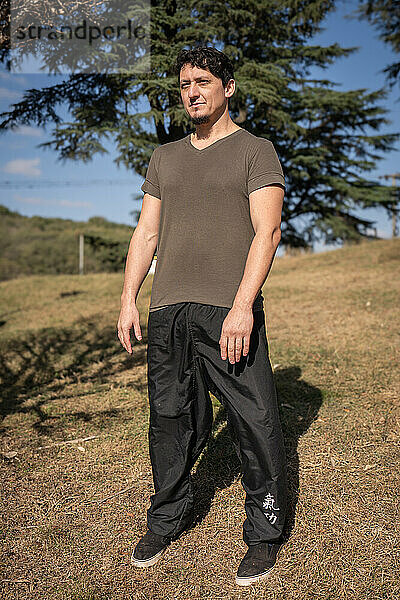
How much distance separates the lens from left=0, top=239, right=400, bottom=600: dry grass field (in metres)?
2.05

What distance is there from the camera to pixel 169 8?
8.16m

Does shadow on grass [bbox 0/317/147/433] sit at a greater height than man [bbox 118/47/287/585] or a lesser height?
lesser

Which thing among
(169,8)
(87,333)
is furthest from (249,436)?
(169,8)

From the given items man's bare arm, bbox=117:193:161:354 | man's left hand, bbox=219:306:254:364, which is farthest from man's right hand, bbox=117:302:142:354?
man's left hand, bbox=219:306:254:364

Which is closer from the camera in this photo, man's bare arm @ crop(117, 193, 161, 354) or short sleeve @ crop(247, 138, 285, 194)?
short sleeve @ crop(247, 138, 285, 194)

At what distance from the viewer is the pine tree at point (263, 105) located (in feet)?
24.1

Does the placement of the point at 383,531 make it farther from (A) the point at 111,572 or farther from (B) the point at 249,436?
(A) the point at 111,572

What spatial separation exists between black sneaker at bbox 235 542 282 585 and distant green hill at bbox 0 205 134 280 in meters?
21.6

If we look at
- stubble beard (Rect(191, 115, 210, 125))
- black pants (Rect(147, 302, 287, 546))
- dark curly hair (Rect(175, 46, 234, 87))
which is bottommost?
black pants (Rect(147, 302, 287, 546))

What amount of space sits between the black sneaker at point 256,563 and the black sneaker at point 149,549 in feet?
A: 1.14

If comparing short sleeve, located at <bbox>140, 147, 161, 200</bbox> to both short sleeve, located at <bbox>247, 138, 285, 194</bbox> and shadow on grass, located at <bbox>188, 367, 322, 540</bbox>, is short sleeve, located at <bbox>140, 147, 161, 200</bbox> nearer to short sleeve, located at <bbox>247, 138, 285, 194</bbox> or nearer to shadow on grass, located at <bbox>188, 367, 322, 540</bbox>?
short sleeve, located at <bbox>247, 138, 285, 194</bbox>

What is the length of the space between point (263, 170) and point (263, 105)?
900cm

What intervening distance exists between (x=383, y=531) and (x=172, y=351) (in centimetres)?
127

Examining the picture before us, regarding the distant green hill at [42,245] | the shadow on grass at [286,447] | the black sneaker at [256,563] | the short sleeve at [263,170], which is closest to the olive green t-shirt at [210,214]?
the short sleeve at [263,170]
